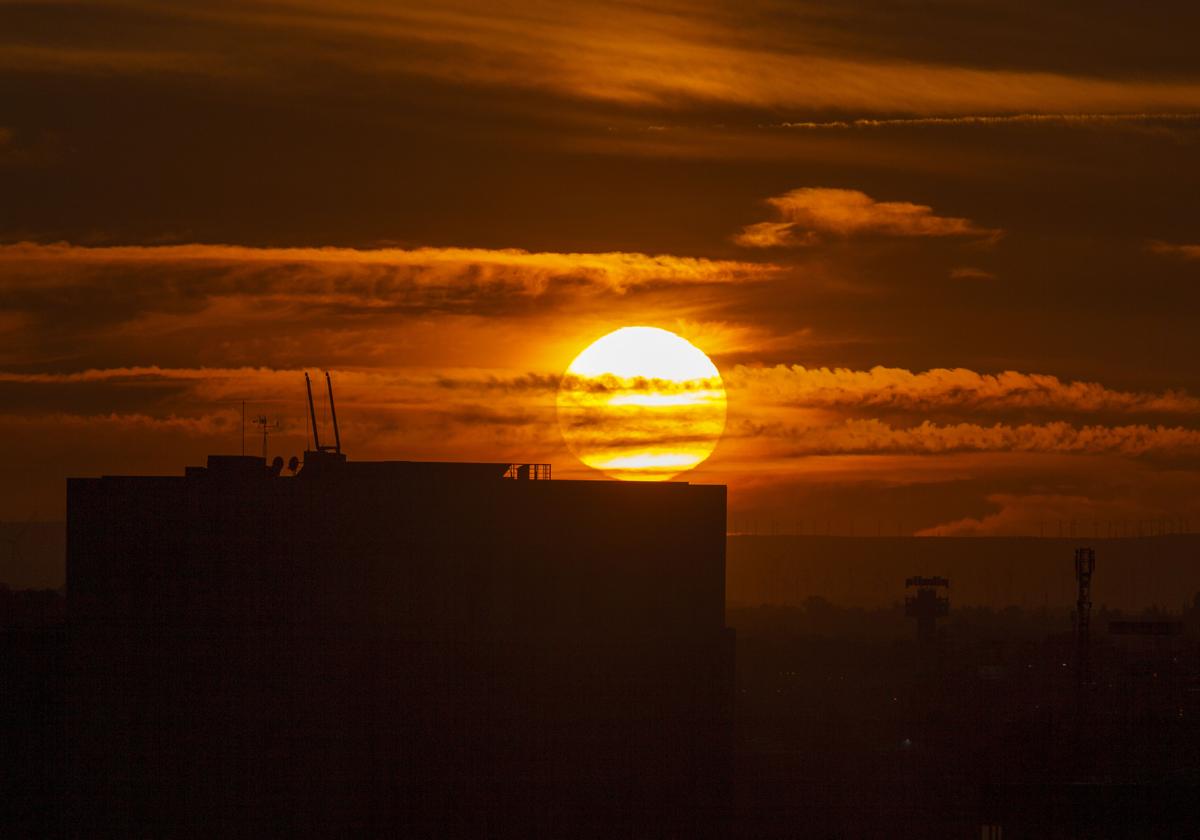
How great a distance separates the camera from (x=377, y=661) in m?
119

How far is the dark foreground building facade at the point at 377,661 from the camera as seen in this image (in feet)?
382

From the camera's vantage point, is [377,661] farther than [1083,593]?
No

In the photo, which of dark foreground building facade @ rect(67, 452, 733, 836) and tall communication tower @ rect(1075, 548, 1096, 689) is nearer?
dark foreground building facade @ rect(67, 452, 733, 836)

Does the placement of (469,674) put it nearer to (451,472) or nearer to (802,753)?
(451,472)

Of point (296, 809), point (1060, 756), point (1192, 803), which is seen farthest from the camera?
point (1060, 756)

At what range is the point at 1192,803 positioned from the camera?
352 ft

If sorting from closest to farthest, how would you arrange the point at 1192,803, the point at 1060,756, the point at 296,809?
the point at 1192,803
the point at 296,809
the point at 1060,756

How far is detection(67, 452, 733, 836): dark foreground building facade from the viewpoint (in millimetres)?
116438

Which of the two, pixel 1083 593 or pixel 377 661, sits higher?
pixel 1083 593

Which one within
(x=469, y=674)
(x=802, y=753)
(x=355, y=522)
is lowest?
(x=802, y=753)

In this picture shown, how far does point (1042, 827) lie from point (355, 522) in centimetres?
4649

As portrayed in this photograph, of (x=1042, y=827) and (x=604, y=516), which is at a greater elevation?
(x=604, y=516)

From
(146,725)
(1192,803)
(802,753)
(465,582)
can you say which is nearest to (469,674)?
(465,582)

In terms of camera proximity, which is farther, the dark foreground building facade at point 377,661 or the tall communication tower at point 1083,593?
the tall communication tower at point 1083,593
